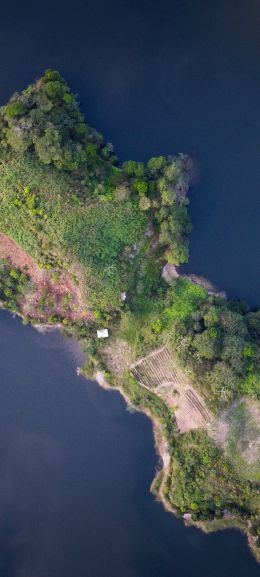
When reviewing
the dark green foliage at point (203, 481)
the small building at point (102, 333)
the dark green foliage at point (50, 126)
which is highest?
the dark green foliage at point (50, 126)

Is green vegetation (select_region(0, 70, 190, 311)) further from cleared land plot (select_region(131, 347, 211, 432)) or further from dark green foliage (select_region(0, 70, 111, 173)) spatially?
cleared land plot (select_region(131, 347, 211, 432))

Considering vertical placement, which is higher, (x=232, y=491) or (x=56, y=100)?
(x=56, y=100)

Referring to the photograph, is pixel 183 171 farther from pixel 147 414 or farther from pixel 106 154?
pixel 147 414

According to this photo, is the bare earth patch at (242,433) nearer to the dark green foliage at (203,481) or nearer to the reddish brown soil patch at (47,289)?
the dark green foliage at (203,481)

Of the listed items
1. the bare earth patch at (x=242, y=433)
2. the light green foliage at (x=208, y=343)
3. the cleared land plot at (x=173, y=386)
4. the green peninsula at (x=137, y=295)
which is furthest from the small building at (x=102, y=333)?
A: the bare earth patch at (x=242, y=433)

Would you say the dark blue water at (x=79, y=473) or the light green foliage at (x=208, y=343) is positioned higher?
the light green foliage at (x=208, y=343)

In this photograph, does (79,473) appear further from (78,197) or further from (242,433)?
(78,197)

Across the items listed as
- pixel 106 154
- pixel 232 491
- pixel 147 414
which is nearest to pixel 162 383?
pixel 147 414

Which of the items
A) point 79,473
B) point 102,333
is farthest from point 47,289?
point 79,473
